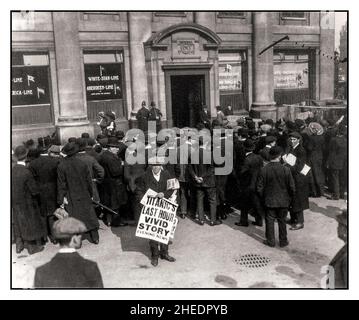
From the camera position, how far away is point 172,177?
22.1 ft


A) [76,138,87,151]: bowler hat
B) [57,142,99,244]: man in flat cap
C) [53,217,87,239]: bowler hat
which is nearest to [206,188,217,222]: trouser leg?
[57,142,99,244]: man in flat cap

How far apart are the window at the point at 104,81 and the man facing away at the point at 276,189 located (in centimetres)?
1075

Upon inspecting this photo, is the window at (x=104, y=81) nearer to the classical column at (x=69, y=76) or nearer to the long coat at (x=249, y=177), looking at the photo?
the classical column at (x=69, y=76)

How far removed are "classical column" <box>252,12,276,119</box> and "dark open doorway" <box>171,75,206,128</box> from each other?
2.80m

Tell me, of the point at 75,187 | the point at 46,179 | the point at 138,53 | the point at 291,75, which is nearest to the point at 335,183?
the point at 75,187

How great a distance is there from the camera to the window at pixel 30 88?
589 inches

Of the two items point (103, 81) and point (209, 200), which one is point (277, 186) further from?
point (103, 81)

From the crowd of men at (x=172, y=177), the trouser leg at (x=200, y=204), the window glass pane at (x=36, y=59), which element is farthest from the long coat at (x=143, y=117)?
the trouser leg at (x=200, y=204)

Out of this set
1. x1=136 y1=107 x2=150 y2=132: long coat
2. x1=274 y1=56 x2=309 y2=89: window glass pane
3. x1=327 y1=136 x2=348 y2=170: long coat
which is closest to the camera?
x1=327 y1=136 x2=348 y2=170: long coat

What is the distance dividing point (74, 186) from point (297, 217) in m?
4.18

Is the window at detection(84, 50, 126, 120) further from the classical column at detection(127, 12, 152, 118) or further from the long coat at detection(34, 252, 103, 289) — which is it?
the long coat at detection(34, 252, 103, 289)

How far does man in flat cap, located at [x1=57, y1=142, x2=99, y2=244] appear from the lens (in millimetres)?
7125
